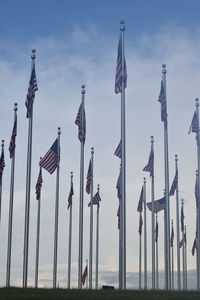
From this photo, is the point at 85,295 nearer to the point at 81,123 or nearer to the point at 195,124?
the point at 81,123

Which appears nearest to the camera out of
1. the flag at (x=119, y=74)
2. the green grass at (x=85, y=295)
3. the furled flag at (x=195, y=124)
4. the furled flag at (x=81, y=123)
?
the green grass at (x=85, y=295)

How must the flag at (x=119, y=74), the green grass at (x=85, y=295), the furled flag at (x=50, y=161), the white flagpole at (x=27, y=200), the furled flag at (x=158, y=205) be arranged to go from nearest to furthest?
the green grass at (x=85, y=295)
the white flagpole at (x=27, y=200)
the flag at (x=119, y=74)
the furled flag at (x=50, y=161)
the furled flag at (x=158, y=205)

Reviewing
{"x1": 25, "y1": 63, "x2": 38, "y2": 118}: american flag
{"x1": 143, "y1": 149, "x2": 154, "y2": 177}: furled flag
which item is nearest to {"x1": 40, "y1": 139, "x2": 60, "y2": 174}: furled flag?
{"x1": 25, "y1": 63, "x2": 38, "y2": 118}: american flag

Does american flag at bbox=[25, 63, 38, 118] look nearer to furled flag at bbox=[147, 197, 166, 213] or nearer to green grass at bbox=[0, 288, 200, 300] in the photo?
furled flag at bbox=[147, 197, 166, 213]

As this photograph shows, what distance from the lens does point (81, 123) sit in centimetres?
4481

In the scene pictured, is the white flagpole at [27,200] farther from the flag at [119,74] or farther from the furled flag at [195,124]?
the furled flag at [195,124]

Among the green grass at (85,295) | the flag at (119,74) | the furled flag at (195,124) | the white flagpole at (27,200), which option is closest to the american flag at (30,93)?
the white flagpole at (27,200)

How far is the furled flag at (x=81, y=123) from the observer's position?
147 ft

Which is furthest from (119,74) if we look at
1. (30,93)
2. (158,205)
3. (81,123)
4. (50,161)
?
(158,205)

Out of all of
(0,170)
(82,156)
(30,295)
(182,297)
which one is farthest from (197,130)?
(30,295)

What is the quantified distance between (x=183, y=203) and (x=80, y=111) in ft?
87.7

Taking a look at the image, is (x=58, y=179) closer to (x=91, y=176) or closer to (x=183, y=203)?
(x=91, y=176)

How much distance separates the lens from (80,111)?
45.1 metres

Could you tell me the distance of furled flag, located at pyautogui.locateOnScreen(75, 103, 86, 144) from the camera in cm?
4478
